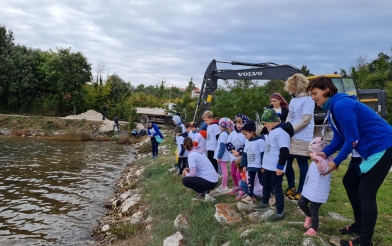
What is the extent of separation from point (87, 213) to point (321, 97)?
5887 mm

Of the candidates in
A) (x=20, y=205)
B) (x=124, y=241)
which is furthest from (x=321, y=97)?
(x=20, y=205)

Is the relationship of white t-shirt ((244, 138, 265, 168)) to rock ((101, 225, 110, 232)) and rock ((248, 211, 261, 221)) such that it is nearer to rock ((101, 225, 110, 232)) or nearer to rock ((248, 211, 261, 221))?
rock ((248, 211, 261, 221))

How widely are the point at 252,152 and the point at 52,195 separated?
6.08 meters

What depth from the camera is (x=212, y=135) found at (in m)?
6.38

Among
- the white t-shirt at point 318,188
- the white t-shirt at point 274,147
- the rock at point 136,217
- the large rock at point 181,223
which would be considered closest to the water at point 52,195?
the rock at point 136,217

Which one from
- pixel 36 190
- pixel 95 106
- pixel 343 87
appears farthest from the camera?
pixel 95 106

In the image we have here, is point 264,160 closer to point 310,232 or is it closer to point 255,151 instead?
Result: point 255,151

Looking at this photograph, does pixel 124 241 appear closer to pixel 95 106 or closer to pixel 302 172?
pixel 302 172

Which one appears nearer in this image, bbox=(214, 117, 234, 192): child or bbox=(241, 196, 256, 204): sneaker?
bbox=(241, 196, 256, 204): sneaker

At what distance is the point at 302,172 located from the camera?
436 centimetres

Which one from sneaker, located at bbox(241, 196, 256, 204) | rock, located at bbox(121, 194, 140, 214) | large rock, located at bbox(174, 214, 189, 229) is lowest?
rock, located at bbox(121, 194, 140, 214)

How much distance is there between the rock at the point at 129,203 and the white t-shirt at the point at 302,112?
416 centimetres

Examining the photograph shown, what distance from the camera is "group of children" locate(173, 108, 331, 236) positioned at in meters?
3.29

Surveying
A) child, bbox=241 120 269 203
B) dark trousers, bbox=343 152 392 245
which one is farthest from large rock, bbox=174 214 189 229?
dark trousers, bbox=343 152 392 245
